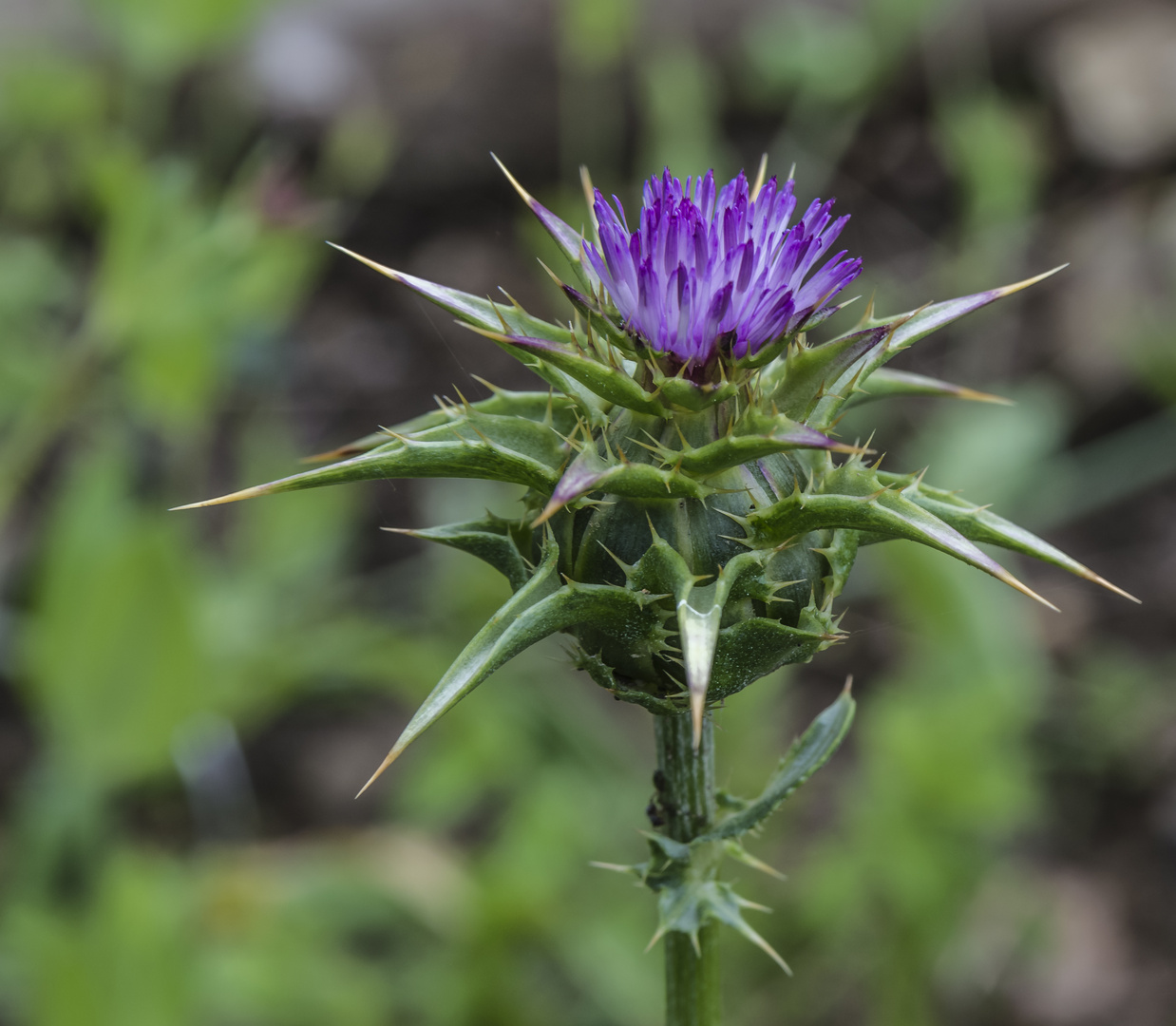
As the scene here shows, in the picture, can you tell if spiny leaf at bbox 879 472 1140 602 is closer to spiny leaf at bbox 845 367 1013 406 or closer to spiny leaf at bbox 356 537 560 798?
spiny leaf at bbox 845 367 1013 406

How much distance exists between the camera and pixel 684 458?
1.31 metres

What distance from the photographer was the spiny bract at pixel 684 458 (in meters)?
1.26

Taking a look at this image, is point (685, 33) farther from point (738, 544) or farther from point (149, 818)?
point (738, 544)

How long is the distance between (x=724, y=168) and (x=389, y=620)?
9.17ft

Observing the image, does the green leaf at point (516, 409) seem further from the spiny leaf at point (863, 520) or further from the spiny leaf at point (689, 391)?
the spiny leaf at point (863, 520)

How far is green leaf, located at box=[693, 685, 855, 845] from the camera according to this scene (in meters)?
1.49

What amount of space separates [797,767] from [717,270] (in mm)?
680

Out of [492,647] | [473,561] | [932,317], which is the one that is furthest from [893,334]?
[473,561]

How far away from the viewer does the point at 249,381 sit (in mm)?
5297

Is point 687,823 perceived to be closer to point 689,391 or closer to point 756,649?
point 756,649

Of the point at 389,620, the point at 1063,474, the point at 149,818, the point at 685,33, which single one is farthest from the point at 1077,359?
the point at 149,818

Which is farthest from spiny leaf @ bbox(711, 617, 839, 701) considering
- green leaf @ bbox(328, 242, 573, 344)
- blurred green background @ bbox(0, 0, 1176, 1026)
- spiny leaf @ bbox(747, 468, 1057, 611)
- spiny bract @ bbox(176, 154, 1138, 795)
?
blurred green background @ bbox(0, 0, 1176, 1026)

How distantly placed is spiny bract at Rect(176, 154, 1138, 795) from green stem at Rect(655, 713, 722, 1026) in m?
0.15

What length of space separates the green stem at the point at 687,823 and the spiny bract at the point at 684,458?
0.50ft
